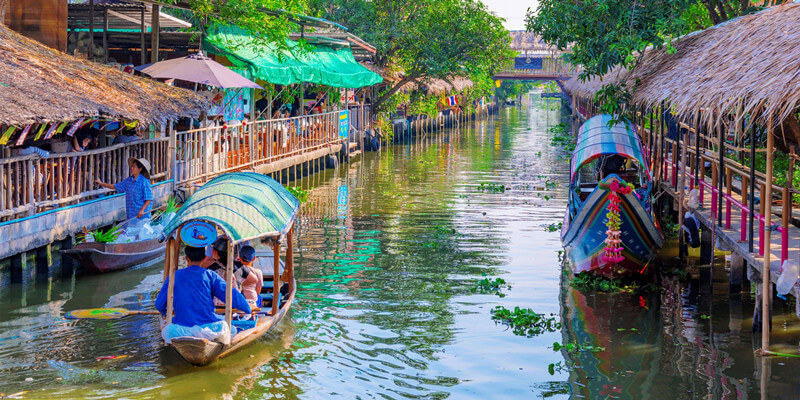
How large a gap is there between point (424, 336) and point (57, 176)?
20.7 feet

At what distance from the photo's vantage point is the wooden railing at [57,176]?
11531mm

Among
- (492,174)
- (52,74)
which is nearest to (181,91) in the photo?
(52,74)

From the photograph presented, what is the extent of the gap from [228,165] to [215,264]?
34.4 ft

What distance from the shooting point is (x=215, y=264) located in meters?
9.23

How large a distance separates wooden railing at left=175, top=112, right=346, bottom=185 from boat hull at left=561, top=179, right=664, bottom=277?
322 inches

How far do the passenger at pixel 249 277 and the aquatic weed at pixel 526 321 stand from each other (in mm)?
3080

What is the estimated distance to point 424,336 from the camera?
10.1m

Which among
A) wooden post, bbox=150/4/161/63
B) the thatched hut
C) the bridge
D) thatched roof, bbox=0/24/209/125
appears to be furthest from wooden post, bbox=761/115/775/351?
the bridge

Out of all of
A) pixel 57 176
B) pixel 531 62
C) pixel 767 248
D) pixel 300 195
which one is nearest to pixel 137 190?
pixel 57 176

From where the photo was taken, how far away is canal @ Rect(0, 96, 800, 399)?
8.33 meters

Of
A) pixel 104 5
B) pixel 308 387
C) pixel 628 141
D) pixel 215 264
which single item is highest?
pixel 104 5

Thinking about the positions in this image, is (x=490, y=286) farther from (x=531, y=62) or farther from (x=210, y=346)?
(x=531, y=62)

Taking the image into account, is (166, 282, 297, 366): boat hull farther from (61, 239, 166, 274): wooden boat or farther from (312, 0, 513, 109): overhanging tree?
(312, 0, 513, 109): overhanging tree

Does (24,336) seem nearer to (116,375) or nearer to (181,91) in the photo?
(116,375)
